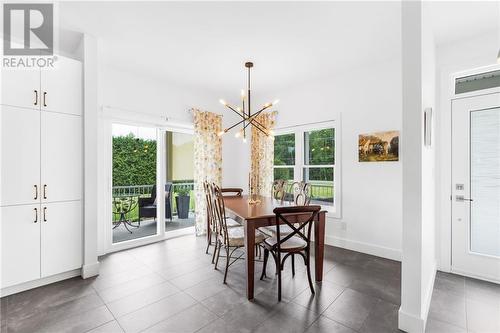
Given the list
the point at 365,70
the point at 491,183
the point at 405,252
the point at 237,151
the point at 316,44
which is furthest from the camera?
the point at 237,151

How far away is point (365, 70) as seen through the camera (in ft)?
11.8

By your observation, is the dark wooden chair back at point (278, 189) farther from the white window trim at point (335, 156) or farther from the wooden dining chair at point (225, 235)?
the wooden dining chair at point (225, 235)

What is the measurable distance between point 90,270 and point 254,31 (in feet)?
11.5

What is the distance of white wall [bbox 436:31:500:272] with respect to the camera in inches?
114

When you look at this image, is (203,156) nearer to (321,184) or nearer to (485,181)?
(321,184)

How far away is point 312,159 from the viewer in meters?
4.43

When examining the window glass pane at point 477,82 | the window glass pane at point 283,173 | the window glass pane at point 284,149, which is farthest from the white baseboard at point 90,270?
the window glass pane at point 477,82

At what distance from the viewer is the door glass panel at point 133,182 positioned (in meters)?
3.83

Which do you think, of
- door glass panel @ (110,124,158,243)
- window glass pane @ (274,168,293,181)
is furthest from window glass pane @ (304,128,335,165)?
door glass panel @ (110,124,158,243)

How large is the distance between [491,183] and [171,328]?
12.4ft

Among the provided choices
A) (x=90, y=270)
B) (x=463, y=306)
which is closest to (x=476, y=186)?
(x=463, y=306)

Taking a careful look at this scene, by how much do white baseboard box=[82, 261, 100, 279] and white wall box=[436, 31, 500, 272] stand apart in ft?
14.5

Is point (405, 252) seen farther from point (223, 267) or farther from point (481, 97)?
point (481, 97)

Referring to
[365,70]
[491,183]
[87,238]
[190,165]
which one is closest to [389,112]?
[365,70]
